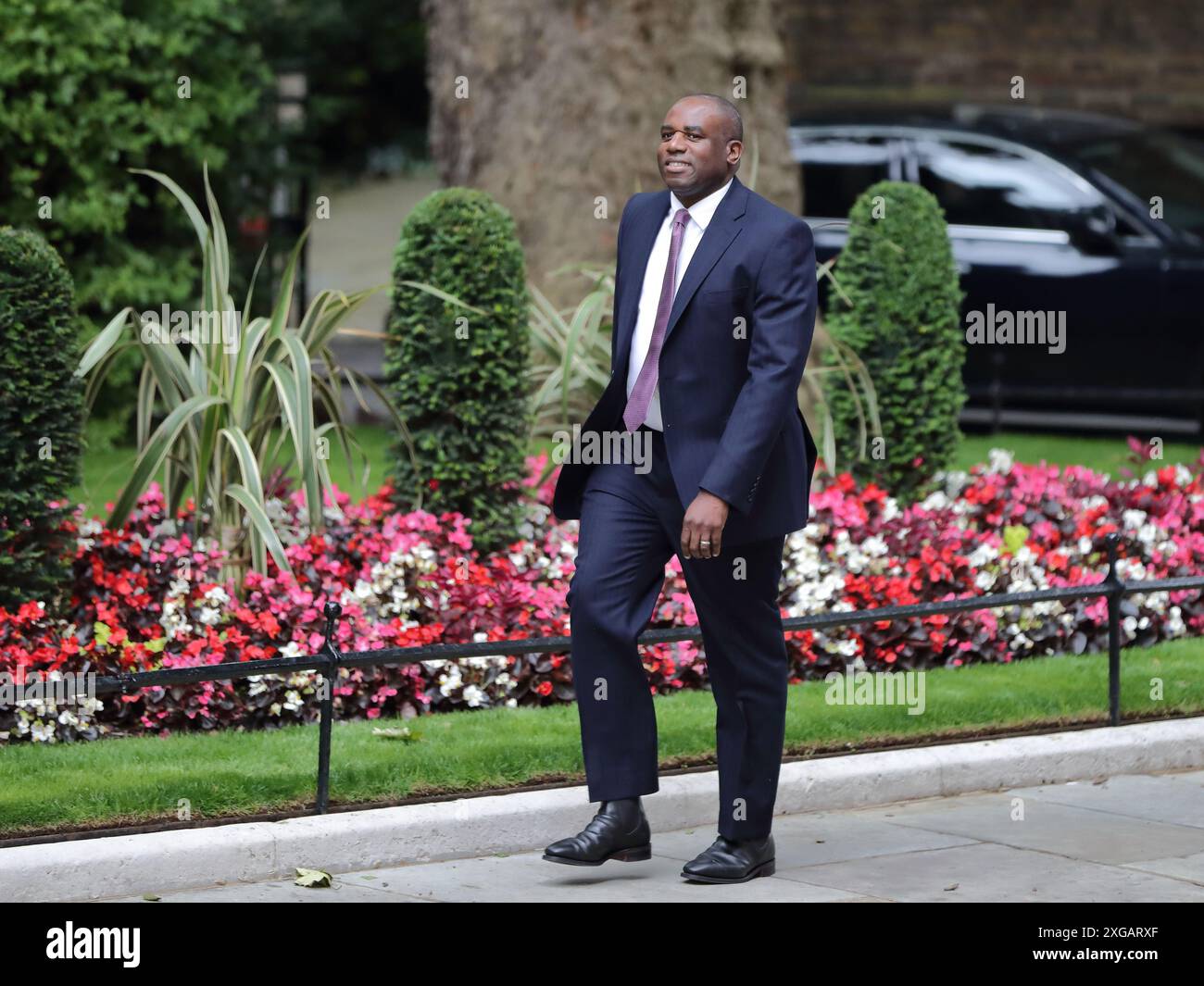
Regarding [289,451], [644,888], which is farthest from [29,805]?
[289,451]

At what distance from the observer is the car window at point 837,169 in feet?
46.1

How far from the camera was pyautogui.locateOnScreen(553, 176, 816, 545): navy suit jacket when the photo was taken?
5359 millimetres

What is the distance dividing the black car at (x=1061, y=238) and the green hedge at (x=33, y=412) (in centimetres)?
738

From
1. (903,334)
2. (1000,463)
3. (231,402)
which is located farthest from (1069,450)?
(231,402)

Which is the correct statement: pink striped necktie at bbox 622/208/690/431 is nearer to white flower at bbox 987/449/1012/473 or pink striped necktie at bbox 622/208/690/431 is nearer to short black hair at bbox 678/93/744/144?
short black hair at bbox 678/93/744/144

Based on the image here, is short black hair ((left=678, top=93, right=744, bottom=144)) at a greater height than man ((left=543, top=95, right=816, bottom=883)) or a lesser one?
greater

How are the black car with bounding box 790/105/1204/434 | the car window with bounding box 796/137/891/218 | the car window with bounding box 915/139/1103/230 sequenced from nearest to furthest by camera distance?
the black car with bounding box 790/105/1204/434
the car window with bounding box 915/139/1103/230
the car window with bounding box 796/137/891/218

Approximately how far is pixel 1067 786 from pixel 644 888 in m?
1.96

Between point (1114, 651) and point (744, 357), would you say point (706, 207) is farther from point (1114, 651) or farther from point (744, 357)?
point (1114, 651)

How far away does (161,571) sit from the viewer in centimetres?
761

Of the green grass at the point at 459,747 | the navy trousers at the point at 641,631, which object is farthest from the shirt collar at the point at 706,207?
the green grass at the point at 459,747

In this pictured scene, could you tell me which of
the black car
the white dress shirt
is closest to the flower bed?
the white dress shirt

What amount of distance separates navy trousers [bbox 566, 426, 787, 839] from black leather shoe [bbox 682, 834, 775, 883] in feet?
0.10

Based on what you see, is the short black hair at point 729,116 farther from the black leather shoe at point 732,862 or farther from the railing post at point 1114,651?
the railing post at point 1114,651
